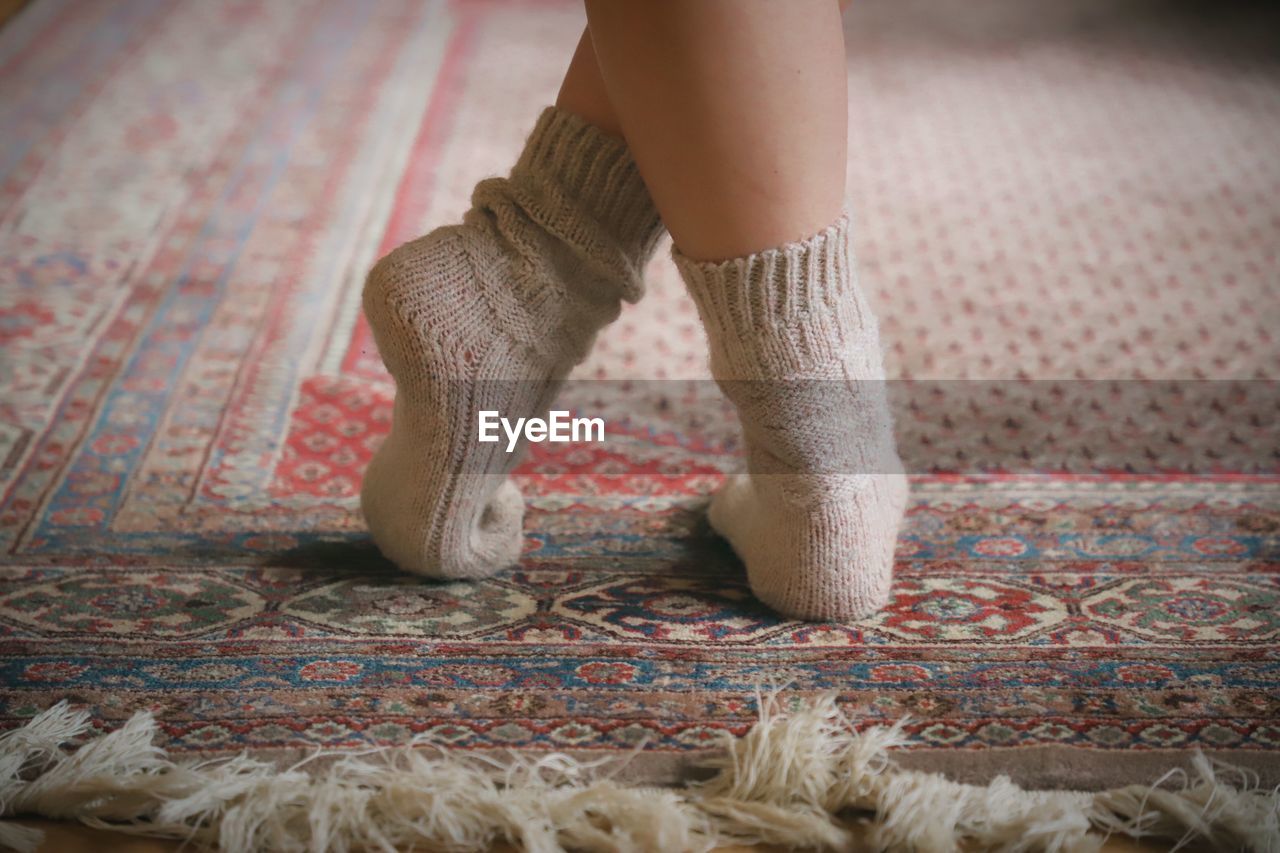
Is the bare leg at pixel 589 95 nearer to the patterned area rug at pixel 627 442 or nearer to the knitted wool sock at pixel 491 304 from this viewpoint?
the knitted wool sock at pixel 491 304

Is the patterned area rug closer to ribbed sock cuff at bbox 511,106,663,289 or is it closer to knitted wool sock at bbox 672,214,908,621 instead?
knitted wool sock at bbox 672,214,908,621

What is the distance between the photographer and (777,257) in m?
0.66

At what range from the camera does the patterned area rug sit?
0.68 m

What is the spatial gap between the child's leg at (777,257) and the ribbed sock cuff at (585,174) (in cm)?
7

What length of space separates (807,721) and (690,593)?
0.17m

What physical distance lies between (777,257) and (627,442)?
15.4 inches

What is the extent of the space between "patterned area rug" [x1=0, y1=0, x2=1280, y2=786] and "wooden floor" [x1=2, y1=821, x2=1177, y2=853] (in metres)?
0.04

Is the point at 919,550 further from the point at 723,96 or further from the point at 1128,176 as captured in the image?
the point at 1128,176

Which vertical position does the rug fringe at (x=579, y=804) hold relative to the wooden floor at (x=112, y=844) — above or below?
above

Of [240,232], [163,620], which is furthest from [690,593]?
[240,232]

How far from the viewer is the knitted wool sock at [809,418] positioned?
68cm

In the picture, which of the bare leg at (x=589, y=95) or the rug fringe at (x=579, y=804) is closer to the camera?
the rug fringe at (x=579, y=804)

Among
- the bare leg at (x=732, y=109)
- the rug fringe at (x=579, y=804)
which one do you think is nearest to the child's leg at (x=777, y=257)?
the bare leg at (x=732, y=109)

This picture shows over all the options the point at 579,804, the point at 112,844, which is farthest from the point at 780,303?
the point at 112,844
